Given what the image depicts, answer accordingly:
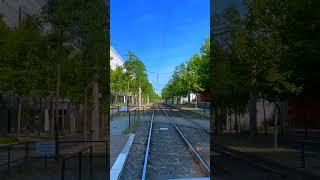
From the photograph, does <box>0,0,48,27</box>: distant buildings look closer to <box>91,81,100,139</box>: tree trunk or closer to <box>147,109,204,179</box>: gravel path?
<box>91,81,100,139</box>: tree trunk

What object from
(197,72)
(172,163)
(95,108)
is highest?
(197,72)

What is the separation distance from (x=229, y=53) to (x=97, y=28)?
7.24 meters

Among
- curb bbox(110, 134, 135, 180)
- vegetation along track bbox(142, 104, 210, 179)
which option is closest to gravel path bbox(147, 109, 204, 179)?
vegetation along track bbox(142, 104, 210, 179)

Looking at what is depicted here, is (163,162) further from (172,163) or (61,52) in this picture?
(61,52)

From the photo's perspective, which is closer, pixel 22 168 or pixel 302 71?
pixel 22 168

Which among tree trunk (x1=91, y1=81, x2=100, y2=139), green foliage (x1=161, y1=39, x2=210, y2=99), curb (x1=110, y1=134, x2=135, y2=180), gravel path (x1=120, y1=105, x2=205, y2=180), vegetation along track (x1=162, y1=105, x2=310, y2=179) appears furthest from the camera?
green foliage (x1=161, y1=39, x2=210, y2=99)

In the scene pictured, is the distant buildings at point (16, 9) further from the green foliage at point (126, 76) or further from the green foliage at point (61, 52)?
the green foliage at point (61, 52)

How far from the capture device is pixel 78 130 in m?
46.8

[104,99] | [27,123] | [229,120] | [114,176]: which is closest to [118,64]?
[27,123]

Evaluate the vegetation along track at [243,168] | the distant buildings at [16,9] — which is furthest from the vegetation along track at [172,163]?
the distant buildings at [16,9]

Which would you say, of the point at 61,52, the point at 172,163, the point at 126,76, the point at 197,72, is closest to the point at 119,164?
the point at 172,163

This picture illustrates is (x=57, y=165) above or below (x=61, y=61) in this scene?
below

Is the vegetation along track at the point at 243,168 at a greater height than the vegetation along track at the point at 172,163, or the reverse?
the vegetation along track at the point at 243,168

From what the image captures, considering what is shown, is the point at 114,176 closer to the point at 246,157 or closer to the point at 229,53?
the point at 246,157
